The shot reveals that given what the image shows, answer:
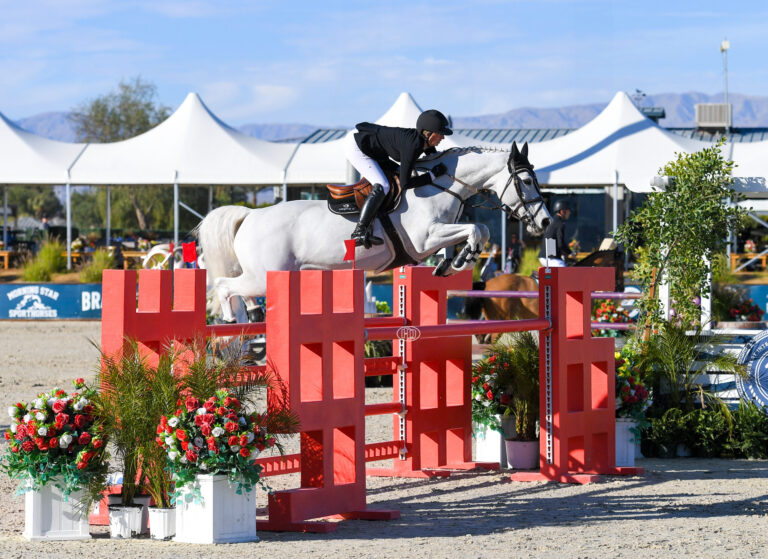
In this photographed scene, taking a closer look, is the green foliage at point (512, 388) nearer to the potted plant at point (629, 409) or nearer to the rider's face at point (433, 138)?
the potted plant at point (629, 409)

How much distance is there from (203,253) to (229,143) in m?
14.2

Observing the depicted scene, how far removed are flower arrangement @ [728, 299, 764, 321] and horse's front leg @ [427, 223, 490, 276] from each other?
4923mm

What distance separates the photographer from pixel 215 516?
4.30 m

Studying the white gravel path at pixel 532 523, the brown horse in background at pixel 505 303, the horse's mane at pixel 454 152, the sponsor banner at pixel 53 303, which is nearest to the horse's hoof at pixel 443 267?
the horse's mane at pixel 454 152

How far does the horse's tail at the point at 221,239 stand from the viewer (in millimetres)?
6871

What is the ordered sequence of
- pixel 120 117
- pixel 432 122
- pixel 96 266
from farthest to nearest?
pixel 120 117, pixel 96 266, pixel 432 122

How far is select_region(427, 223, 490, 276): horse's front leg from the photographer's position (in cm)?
577

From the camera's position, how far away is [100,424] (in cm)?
449

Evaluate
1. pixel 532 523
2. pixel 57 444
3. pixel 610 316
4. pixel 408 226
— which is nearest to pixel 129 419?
pixel 57 444

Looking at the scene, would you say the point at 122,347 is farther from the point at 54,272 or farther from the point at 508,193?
the point at 54,272

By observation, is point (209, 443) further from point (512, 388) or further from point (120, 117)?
point (120, 117)

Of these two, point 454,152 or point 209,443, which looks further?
point 454,152

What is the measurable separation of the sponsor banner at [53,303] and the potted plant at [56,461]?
14152 mm

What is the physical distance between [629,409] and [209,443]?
3.32 m
